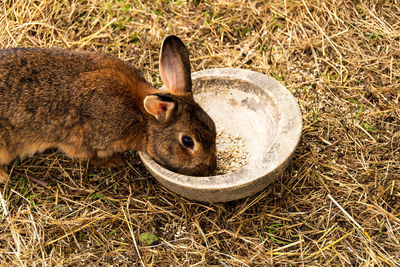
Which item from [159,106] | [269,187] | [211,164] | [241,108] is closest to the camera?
[159,106]

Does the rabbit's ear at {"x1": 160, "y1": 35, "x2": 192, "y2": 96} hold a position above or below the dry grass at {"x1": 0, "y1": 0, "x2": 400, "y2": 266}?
above

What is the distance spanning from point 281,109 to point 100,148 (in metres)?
1.68

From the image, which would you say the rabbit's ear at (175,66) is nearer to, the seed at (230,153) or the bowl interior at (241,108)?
the bowl interior at (241,108)

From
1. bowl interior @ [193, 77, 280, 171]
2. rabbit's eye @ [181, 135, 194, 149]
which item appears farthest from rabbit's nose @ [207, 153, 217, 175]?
bowl interior @ [193, 77, 280, 171]

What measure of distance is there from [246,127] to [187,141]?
0.97 metres

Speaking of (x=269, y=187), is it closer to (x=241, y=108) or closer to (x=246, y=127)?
(x=246, y=127)

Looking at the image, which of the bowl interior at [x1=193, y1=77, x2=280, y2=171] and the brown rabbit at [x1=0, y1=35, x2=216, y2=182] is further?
the bowl interior at [x1=193, y1=77, x2=280, y2=171]

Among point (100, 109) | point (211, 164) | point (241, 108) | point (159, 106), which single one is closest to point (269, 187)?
point (211, 164)

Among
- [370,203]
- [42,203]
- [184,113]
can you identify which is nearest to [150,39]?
[184,113]

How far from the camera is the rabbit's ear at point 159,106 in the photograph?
371 cm

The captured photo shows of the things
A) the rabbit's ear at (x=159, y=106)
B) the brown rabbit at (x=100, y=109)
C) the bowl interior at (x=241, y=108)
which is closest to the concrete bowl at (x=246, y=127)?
the bowl interior at (x=241, y=108)

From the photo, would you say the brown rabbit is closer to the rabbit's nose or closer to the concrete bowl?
the rabbit's nose

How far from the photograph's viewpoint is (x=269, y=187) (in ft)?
14.2

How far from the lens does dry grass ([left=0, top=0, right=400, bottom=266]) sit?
155 inches
